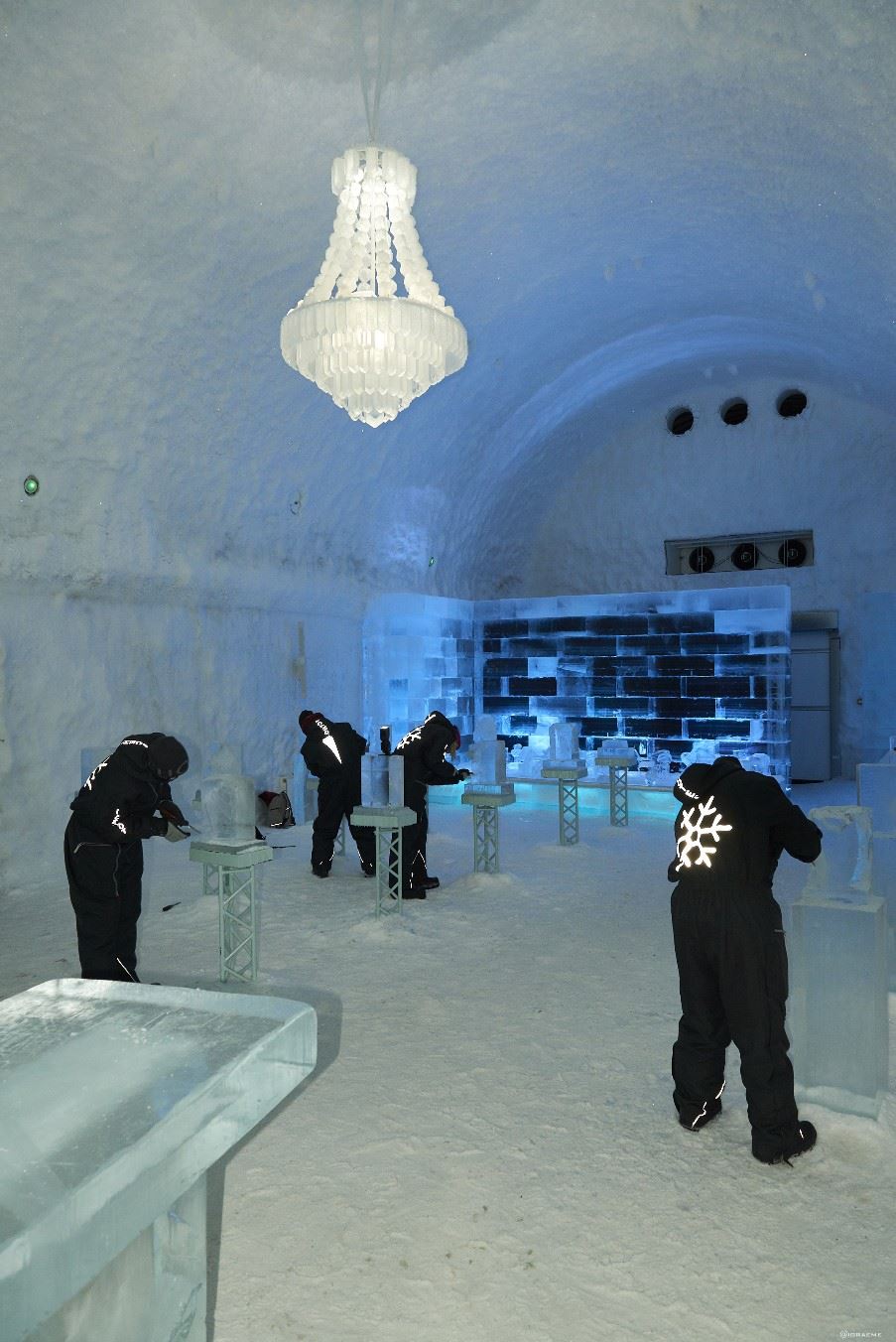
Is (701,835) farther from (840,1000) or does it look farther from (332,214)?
(332,214)

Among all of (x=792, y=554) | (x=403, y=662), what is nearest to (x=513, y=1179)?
(x=403, y=662)

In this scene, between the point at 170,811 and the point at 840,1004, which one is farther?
the point at 170,811

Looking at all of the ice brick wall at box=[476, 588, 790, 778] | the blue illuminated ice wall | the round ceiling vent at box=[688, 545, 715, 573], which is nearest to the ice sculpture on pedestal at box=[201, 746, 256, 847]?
the blue illuminated ice wall

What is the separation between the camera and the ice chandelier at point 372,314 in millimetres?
4750

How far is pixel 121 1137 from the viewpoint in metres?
1.67

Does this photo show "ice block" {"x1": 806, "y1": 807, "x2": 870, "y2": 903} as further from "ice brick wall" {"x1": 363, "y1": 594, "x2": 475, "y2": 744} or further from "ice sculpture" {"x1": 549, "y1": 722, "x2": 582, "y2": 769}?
"ice brick wall" {"x1": 363, "y1": 594, "x2": 475, "y2": 744}

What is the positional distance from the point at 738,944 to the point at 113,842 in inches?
122

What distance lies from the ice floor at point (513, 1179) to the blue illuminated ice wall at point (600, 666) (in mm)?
6021

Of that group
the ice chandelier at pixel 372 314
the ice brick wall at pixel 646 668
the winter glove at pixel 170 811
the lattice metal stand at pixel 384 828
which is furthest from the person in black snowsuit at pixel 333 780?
the ice brick wall at pixel 646 668

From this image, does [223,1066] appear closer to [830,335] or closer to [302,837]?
[302,837]

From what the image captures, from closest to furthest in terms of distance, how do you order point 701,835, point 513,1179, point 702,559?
1. point 513,1179
2. point 701,835
3. point 702,559

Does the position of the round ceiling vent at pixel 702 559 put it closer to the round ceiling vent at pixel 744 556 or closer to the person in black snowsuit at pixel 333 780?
the round ceiling vent at pixel 744 556

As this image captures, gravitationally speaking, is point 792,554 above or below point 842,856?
above

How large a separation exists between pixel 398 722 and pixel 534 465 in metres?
4.80
